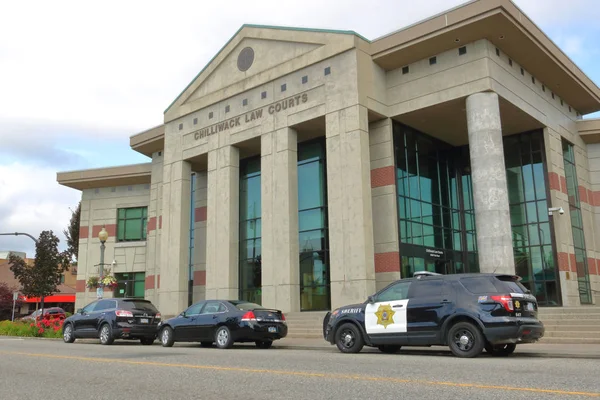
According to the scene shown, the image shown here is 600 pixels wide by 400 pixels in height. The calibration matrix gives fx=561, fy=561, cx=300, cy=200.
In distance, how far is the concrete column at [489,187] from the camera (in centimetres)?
2233

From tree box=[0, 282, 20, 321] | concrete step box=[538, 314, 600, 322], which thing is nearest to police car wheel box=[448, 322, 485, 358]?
concrete step box=[538, 314, 600, 322]

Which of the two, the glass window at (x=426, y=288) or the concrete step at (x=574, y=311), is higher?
the glass window at (x=426, y=288)

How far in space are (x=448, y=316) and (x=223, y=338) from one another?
698 centimetres

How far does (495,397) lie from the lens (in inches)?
243

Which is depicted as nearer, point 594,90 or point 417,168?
point 417,168

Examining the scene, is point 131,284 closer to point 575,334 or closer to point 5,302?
point 5,302

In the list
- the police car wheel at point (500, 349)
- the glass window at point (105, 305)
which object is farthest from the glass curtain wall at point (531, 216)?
the glass window at point (105, 305)

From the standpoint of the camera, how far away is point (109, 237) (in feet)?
137

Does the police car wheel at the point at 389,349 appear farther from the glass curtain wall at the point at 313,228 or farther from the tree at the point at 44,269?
the tree at the point at 44,269

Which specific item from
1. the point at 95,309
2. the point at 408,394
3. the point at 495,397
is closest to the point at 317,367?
the point at 408,394

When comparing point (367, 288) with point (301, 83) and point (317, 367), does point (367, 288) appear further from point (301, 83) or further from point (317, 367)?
point (317, 367)

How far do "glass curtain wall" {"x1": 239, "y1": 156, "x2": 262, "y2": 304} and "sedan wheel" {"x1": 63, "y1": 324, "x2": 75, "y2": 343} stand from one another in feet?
34.3

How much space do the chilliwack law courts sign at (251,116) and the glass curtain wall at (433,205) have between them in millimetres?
4944

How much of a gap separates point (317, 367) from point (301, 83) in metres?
19.4
